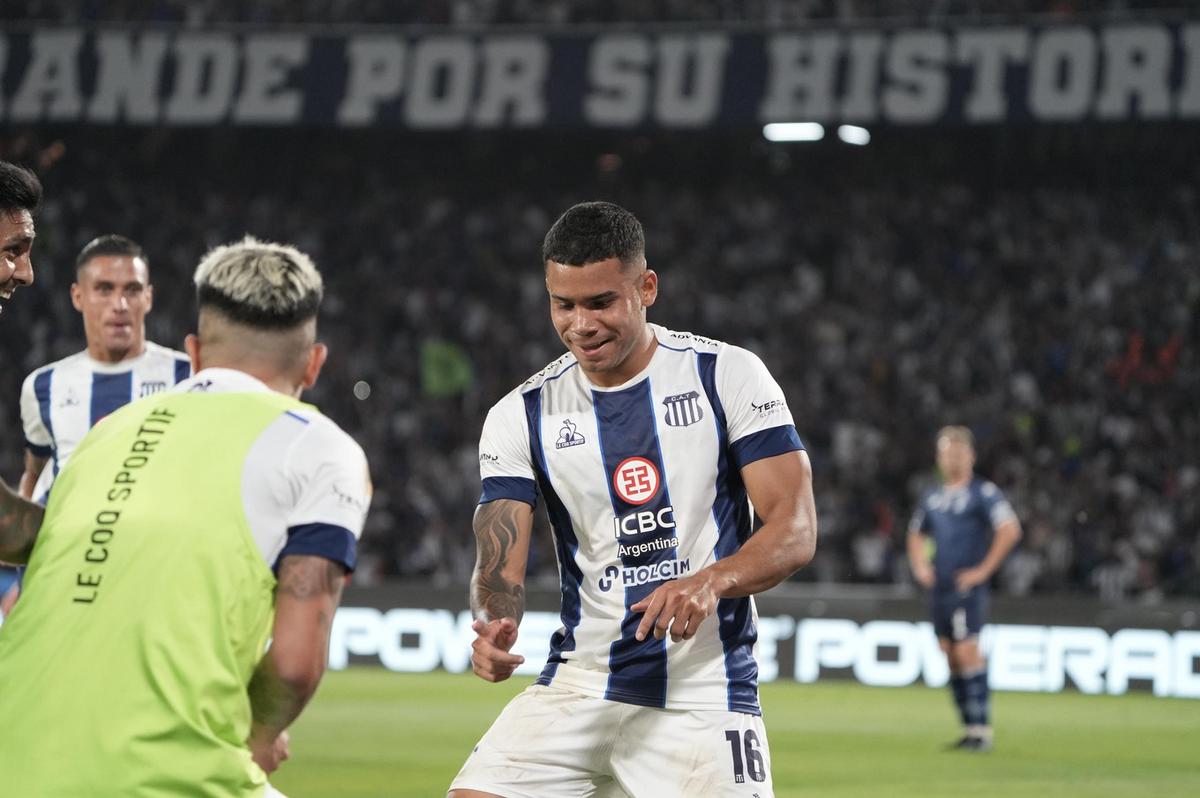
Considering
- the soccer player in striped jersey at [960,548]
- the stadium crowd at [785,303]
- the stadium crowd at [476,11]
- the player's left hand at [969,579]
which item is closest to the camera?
the soccer player in striped jersey at [960,548]

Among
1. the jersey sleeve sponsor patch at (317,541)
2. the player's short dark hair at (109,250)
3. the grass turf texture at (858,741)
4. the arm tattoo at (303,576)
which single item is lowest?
the grass turf texture at (858,741)

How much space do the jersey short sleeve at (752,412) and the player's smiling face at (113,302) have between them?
154 inches

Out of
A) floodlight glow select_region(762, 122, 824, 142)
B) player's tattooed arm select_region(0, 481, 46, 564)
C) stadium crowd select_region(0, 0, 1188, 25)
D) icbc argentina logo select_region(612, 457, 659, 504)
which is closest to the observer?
player's tattooed arm select_region(0, 481, 46, 564)

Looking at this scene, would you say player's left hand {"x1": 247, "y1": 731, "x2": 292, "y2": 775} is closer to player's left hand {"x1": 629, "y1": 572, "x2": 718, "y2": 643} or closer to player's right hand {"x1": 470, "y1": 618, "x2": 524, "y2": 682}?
player's right hand {"x1": 470, "y1": 618, "x2": 524, "y2": 682}

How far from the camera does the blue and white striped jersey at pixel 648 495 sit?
4602mm

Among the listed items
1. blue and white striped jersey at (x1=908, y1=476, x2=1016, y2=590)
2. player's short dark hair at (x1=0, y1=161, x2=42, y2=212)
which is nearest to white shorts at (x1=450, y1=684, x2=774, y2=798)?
player's short dark hair at (x1=0, y1=161, x2=42, y2=212)

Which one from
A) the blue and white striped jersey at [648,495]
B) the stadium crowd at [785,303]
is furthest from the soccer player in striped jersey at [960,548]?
the blue and white striped jersey at [648,495]

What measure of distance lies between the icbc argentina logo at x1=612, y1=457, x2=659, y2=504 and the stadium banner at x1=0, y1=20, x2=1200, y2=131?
64.5 ft

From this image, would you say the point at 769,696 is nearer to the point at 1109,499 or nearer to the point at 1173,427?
the point at 1109,499

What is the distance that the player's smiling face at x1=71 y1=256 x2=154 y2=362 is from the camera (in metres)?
7.82

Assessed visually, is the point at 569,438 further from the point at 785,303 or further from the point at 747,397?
the point at 785,303

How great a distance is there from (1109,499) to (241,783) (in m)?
19.1

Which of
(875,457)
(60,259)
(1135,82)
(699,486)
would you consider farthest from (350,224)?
(699,486)

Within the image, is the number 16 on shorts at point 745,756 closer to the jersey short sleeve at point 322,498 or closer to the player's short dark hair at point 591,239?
the player's short dark hair at point 591,239
